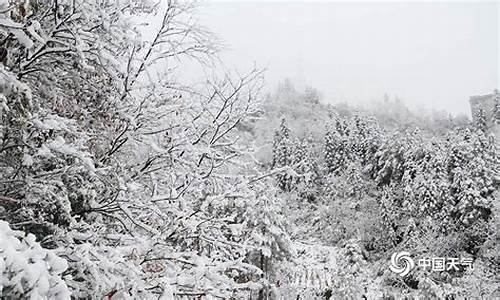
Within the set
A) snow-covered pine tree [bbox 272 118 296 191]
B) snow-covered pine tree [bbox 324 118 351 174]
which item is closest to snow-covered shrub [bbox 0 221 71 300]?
snow-covered pine tree [bbox 324 118 351 174]

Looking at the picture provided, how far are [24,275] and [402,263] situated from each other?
90.5ft

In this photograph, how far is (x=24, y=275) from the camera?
1.93m

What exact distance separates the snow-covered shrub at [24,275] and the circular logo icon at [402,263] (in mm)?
Answer: 25326

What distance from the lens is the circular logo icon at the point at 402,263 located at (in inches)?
1000

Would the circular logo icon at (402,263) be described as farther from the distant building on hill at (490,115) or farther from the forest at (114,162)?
the forest at (114,162)

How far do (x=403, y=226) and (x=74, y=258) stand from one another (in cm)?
3060

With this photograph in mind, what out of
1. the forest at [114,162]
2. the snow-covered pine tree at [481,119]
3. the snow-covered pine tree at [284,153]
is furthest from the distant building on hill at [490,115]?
the forest at [114,162]

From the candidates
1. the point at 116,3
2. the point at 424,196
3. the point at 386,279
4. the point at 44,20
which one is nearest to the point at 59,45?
the point at 44,20

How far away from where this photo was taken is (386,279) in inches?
1059

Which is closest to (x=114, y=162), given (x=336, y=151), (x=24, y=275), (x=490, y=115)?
(x=24, y=275)

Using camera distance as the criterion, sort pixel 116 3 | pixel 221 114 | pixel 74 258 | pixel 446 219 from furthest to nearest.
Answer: pixel 446 219, pixel 221 114, pixel 116 3, pixel 74 258

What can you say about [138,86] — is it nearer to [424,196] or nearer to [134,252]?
[134,252]

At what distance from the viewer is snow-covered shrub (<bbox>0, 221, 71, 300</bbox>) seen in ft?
6.23

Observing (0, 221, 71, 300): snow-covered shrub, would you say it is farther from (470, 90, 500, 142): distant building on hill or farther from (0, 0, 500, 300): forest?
(470, 90, 500, 142): distant building on hill
